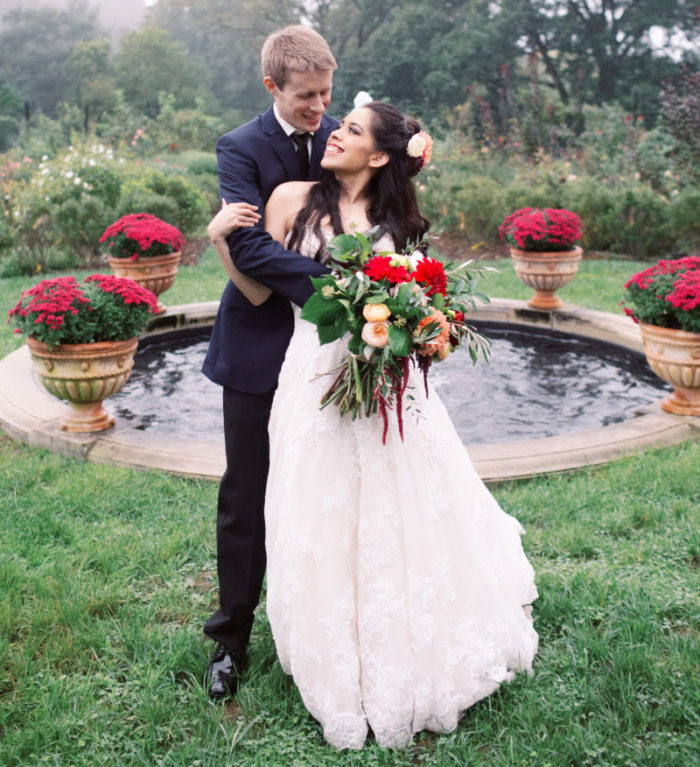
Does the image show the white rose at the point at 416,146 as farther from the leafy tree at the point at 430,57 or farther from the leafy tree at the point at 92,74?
the leafy tree at the point at 92,74

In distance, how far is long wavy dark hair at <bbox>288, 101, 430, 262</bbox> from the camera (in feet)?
7.91

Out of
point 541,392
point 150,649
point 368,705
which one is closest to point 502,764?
point 368,705

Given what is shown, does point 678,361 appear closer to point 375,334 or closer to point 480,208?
point 375,334

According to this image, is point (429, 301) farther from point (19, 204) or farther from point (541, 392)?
point (19, 204)

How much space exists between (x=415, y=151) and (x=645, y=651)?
6.03 ft

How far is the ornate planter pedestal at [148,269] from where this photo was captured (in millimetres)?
7586

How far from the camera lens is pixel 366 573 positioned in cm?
239

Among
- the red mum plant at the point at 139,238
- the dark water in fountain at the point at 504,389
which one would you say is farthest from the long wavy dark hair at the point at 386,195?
the red mum plant at the point at 139,238

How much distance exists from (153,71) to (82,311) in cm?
3809

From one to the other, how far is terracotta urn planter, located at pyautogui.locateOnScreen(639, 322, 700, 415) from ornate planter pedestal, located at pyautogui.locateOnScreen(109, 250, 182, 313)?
180 inches

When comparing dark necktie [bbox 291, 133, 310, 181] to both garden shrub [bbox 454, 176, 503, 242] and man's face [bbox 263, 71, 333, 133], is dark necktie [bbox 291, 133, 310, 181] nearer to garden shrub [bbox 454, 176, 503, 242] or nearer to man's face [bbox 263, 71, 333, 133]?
man's face [bbox 263, 71, 333, 133]

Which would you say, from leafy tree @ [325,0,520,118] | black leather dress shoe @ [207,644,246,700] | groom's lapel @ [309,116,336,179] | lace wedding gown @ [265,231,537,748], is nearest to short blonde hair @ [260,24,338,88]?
groom's lapel @ [309,116,336,179]

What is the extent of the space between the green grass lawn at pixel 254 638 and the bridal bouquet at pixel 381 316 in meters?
0.99

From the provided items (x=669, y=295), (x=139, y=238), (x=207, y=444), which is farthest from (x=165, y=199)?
(x=669, y=295)
